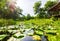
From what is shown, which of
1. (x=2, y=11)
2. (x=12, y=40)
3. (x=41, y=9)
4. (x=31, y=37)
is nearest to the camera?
(x=12, y=40)

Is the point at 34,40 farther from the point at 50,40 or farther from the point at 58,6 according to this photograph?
the point at 58,6

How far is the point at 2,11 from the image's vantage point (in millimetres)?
14070

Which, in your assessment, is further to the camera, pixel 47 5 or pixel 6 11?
pixel 47 5

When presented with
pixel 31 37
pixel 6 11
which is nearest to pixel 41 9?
pixel 6 11

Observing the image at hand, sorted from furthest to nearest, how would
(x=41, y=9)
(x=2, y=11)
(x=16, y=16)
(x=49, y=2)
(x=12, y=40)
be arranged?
1. (x=41, y=9)
2. (x=49, y=2)
3. (x=16, y=16)
4. (x=2, y=11)
5. (x=12, y=40)

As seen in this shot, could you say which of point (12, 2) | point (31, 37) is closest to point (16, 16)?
point (12, 2)

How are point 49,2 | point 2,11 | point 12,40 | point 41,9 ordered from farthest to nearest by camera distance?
point 41,9, point 49,2, point 2,11, point 12,40

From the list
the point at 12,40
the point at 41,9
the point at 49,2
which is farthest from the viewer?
the point at 41,9

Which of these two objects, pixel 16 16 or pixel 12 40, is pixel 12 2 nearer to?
pixel 16 16

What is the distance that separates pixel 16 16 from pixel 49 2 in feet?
14.2

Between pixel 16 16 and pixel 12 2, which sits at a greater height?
pixel 12 2

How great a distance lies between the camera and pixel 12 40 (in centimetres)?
391

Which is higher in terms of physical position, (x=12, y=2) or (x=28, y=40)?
(x=12, y=2)

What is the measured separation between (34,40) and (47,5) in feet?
46.8
